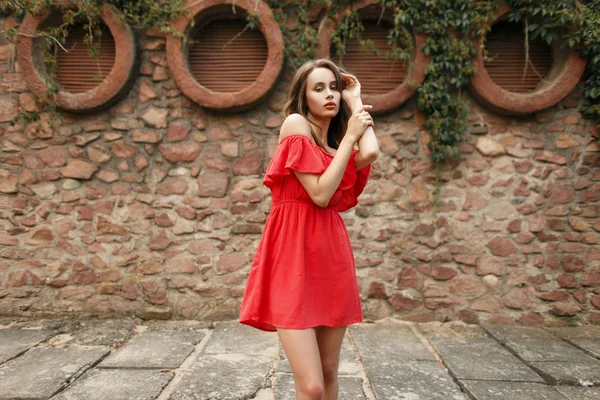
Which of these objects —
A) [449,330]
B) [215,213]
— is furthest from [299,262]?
[449,330]

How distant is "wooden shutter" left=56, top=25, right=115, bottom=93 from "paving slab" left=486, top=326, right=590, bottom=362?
3.88m

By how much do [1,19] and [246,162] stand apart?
90.5 inches

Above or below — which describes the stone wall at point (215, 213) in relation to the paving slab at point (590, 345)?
above

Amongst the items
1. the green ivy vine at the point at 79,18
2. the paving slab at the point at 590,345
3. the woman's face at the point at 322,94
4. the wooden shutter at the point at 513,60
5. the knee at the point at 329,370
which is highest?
the green ivy vine at the point at 79,18

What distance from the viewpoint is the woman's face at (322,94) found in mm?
1617

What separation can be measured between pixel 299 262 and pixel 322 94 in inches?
26.0

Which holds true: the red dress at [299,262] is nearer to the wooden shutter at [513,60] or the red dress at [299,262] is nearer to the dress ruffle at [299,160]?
the dress ruffle at [299,160]

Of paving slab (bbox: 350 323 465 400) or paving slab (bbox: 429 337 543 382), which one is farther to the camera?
paving slab (bbox: 429 337 543 382)

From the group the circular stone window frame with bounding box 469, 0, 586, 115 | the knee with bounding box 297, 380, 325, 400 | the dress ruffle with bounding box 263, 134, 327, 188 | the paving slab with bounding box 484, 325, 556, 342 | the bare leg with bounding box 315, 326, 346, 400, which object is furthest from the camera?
the circular stone window frame with bounding box 469, 0, 586, 115

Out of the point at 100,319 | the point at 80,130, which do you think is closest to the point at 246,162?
the point at 80,130

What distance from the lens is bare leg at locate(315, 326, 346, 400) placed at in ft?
5.14

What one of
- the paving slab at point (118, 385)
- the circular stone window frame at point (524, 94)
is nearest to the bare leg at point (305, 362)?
the paving slab at point (118, 385)

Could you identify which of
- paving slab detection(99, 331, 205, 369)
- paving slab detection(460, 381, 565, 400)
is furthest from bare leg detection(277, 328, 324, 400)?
paving slab detection(99, 331, 205, 369)

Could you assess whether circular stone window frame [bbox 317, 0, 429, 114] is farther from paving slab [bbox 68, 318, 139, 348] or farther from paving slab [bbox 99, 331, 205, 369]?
paving slab [bbox 68, 318, 139, 348]
